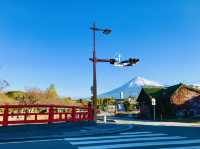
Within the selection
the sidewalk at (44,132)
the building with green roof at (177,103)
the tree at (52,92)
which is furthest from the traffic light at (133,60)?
the tree at (52,92)

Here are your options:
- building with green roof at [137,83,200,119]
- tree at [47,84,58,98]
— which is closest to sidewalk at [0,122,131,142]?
building with green roof at [137,83,200,119]

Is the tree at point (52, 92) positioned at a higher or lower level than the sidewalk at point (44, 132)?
higher

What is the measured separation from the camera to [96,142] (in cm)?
1251

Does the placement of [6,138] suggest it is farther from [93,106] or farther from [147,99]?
[147,99]

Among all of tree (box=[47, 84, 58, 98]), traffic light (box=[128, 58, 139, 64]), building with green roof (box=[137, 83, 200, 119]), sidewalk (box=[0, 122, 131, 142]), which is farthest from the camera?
tree (box=[47, 84, 58, 98])

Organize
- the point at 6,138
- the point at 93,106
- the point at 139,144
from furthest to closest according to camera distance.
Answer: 1. the point at 93,106
2. the point at 6,138
3. the point at 139,144

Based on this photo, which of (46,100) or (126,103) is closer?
(46,100)

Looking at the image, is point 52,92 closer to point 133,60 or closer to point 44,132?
point 133,60

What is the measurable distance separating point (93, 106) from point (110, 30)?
17.8 ft

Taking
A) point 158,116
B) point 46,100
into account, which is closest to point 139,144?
point 158,116

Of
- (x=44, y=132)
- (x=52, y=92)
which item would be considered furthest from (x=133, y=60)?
(x=52, y=92)

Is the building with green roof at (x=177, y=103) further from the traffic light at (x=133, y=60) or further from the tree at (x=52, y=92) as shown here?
the traffic light at (x=133, y=60)

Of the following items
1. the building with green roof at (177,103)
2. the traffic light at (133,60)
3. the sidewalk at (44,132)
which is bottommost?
the sidewalk at (44,132)

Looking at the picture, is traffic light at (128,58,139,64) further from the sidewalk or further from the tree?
the tree
